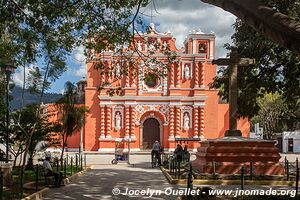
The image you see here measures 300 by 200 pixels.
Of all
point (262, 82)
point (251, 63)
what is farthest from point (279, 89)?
point (251, 63)

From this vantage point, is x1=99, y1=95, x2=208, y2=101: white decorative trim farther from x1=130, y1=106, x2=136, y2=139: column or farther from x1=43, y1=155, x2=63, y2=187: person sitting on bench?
x1=43, y1=155, x2=63, y2=187: person sitting on bench

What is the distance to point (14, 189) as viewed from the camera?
39.1 ft

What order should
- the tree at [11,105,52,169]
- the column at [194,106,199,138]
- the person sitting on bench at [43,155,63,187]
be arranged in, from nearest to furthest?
the person sitting on bench at [43,155,63,187] < the tree at [11,105,52,169] < the column at [194,106,199,138]

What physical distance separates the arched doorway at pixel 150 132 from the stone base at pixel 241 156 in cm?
2775

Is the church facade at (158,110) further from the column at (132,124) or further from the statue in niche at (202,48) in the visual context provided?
the statue in niche at (202,48)

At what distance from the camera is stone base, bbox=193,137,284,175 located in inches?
603

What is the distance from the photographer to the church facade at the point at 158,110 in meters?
42.9

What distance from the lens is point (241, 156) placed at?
50.7 ft

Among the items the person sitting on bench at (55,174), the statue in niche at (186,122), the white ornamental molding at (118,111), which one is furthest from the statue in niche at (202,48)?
the person sitting on bench at (55,174)

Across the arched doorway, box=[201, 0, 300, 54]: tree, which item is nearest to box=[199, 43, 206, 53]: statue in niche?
the arched doorway

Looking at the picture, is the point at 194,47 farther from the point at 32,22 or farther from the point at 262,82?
the point at 32,22

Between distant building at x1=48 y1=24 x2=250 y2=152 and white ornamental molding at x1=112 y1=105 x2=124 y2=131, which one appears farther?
white ornamental molding at x1=112 y1=105 x2=124 y2=131

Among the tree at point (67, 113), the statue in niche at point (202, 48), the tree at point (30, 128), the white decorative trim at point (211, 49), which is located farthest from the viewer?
the statue in niche at point (202, 48)

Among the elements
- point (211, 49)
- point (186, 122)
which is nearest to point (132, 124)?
point (186, 122)
